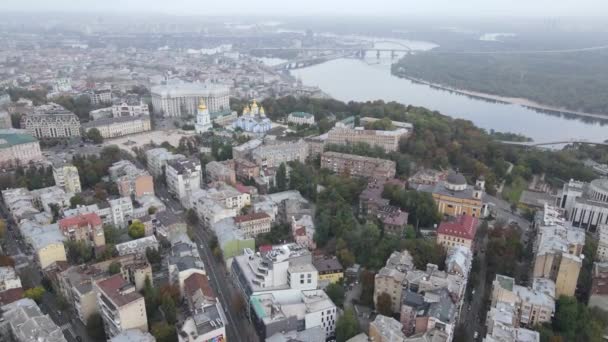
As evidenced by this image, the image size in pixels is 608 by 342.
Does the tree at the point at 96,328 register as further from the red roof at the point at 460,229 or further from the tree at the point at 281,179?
the red roof at the point at 460,229

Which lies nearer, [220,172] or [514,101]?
[220,172]

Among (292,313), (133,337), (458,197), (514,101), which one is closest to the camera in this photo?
(133,337)

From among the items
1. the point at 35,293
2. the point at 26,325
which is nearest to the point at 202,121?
the point at 35,293

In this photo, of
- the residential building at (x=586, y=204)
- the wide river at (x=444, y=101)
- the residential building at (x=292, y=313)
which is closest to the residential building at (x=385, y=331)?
the residential building at (x=292, y=313)

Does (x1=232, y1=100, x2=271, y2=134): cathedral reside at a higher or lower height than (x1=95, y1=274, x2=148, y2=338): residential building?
higher

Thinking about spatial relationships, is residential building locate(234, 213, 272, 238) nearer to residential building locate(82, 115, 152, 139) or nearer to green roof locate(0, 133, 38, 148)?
green roof locate(0, 133, 38, 148)

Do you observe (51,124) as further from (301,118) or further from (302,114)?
(302,114)

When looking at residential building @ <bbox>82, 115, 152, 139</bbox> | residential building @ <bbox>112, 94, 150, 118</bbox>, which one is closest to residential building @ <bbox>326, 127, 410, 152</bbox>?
residential building @ <bbox>82, 115, 152, 139</bbox>
